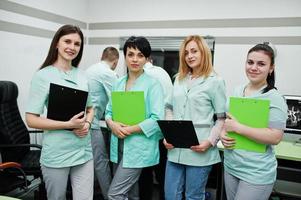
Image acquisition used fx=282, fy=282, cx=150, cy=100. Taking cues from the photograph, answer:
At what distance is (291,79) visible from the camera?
10.2 feet

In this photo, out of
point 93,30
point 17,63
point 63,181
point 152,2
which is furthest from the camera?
point 93,30

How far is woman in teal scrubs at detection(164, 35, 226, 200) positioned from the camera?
1.67m

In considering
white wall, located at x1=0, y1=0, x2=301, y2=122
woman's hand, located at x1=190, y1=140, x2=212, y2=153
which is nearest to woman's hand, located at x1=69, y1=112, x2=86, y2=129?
woman's hand, located at x1=190, y1=140, x2=212, y2=153

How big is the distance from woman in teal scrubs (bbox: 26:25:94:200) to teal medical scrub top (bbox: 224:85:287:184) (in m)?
0.85

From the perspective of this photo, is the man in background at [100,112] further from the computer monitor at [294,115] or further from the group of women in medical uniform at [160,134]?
the computer monitor at [294,115]

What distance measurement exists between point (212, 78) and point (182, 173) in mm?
616

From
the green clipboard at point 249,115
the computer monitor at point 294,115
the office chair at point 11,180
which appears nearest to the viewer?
the green clipboard at point 249,115

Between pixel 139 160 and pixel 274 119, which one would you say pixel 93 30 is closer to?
pixel 139 160

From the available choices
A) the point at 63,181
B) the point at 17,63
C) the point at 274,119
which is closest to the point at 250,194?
the point at 274,119

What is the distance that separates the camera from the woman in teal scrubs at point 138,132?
5.65 ft

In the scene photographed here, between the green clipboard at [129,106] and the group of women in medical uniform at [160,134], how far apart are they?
0.15 ft

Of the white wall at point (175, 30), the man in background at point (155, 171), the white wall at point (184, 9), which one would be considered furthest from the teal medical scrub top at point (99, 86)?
the white wall at point (184, 9)

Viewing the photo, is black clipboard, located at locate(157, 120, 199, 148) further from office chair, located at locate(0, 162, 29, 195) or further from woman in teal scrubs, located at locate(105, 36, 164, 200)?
office chair, located at locate(0, 162, 29, 195)

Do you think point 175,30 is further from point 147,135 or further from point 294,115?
point 147,135
